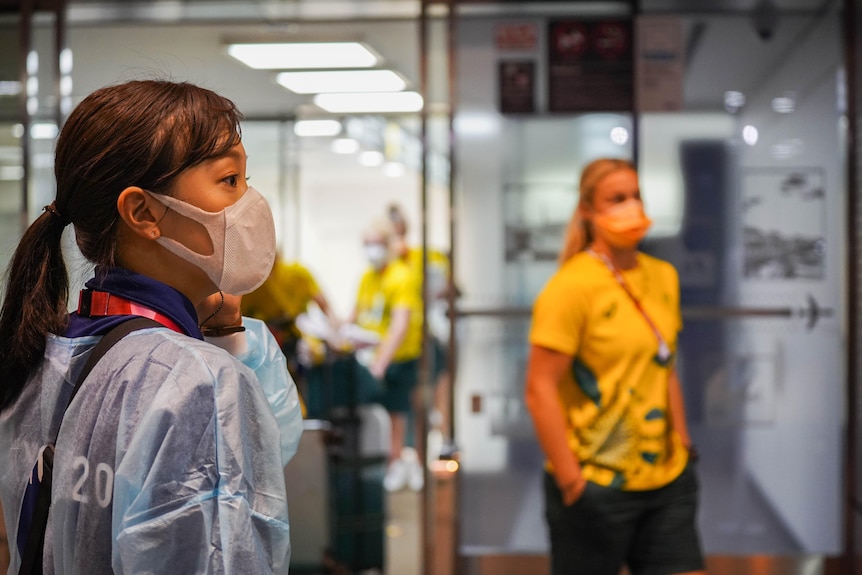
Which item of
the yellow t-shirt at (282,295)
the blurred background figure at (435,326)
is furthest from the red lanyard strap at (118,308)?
the blurred background figure at (435,326)

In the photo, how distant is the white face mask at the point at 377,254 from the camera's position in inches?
255

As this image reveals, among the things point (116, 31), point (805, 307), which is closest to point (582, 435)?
point (805, 307)

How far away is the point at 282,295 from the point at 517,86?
1206mm

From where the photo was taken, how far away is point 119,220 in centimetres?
111

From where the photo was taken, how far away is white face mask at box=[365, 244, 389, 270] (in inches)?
255

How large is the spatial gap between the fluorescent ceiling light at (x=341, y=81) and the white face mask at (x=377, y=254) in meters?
1.12

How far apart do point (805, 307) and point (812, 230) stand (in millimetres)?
283

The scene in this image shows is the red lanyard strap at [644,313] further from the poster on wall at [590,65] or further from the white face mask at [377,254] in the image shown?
the white face mask at [377,254]

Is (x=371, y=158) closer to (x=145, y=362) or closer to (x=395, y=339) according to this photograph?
(x=395, y=339)

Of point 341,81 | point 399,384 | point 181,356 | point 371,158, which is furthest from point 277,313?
point 371,158

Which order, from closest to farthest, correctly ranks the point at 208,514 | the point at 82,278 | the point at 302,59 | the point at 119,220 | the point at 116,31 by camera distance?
the point at 208,514 < the point at 119,220 < the point at 82,278 < the point at 116,31 < the point at 302,59

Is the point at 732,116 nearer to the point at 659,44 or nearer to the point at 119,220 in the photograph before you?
the point at 659,44

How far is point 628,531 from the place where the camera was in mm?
2377

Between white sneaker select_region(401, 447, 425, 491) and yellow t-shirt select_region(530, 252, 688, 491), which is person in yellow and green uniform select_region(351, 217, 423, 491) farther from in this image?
yellow t-shirt select_region(530, 252, 688, 491)
